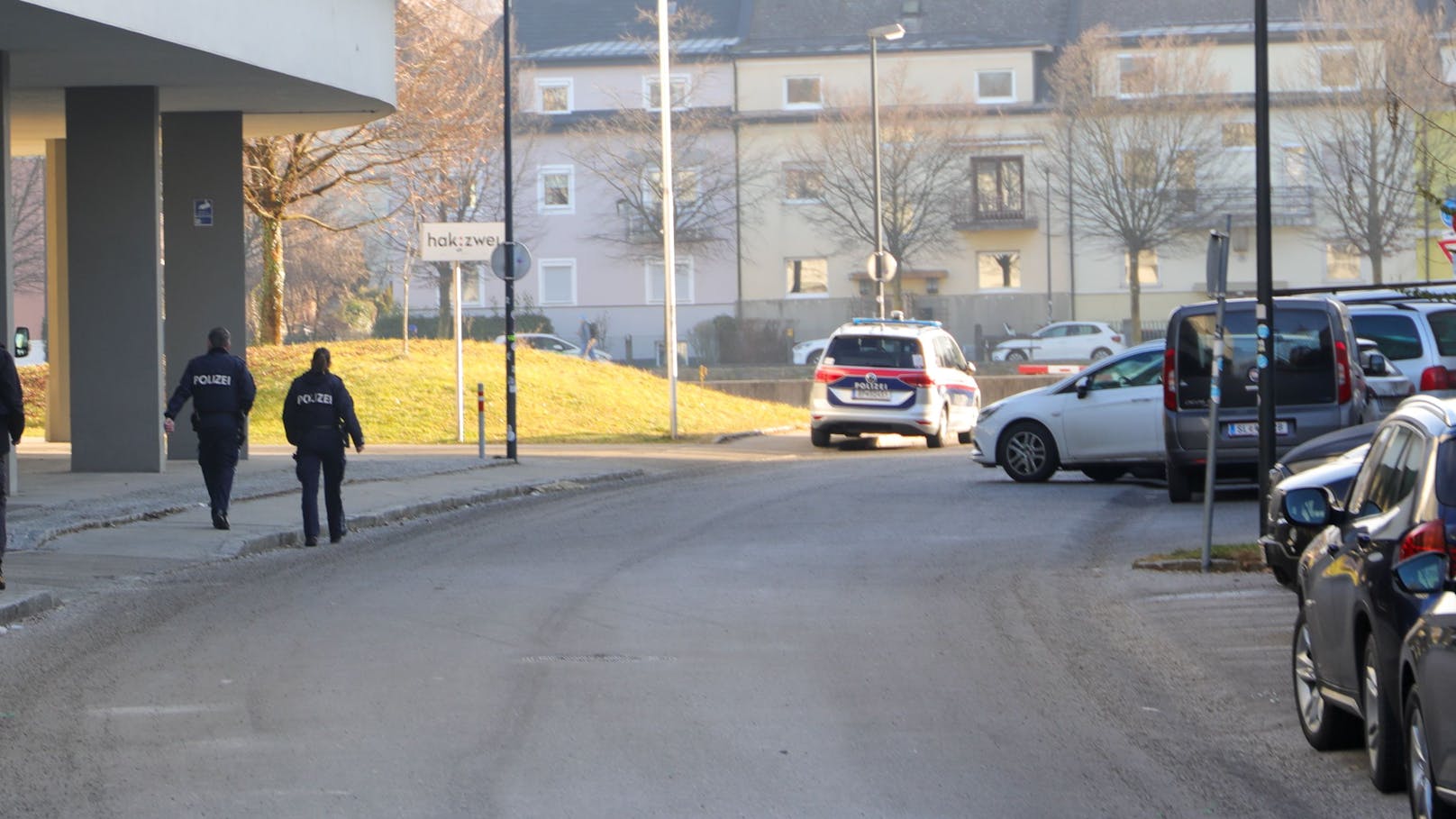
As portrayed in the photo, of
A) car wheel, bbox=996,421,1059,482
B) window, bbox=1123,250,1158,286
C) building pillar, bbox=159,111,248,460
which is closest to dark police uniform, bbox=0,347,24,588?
building pillar, bbox=159,111,248,460

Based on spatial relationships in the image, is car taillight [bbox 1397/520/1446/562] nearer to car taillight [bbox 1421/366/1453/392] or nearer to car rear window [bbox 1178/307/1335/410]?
car rear window [bbox 1178/307/1335/410]

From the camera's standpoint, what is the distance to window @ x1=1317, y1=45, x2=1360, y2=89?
51.9 meters

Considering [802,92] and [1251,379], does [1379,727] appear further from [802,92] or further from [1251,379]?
[802,92]

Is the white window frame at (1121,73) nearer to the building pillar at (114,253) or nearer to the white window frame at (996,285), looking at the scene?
the white window frame at (996,285)

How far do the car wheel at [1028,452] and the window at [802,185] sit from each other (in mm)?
41429

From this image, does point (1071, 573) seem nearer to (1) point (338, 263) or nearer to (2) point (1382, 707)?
(2) point (1382, 707)

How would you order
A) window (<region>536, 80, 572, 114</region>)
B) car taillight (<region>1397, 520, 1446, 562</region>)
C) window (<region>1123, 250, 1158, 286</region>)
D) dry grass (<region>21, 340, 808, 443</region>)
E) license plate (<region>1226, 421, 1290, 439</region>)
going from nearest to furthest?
1. car taillight (<region>1397, 520, 1446, 562</region>)
2. license plate (<region>1226, 421, 1290, 439</region>)
3. dry grass (<region>21, 340, 808, 443</region>)
4. window (<region>1123, 250, 1158, 286</region>)
5. window (<region>536, 80, 572, 114</region>)

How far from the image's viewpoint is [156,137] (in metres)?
20.5

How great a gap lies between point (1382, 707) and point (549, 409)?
87.3ft

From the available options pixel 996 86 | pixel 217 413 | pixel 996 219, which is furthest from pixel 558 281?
pixel 217 413

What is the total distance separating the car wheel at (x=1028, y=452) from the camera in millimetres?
20344

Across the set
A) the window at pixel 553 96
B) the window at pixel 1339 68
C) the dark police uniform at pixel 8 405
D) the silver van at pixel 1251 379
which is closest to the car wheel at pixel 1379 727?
the dark police uniform at pixel 8 405

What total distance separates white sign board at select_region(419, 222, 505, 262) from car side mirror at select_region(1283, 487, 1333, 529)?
61.5ft

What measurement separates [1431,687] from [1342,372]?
11953 mm
